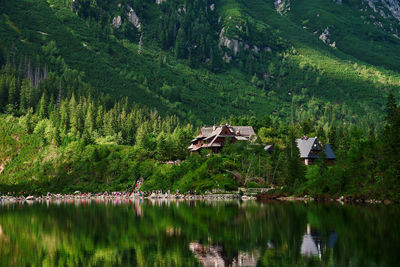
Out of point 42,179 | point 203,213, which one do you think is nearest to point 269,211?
point 203,213

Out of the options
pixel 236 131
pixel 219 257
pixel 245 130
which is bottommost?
pixel 236 131

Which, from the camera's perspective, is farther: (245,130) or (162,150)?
(245,130)

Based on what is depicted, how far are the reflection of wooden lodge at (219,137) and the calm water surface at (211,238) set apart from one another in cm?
6819

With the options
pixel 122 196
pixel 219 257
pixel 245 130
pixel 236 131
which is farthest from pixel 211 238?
pixel 245 130

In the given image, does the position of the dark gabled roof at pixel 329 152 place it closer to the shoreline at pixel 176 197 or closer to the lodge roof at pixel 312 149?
the lodge roof at pixel 312 149

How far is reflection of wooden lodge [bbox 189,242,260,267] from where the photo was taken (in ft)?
140

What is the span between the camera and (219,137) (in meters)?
149

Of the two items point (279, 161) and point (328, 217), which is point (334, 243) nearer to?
point (328, 217)

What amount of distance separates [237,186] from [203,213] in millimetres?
42955

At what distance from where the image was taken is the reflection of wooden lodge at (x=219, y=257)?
140 feet

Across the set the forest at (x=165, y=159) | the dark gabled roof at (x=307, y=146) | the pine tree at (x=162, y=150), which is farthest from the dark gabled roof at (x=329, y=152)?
the pine tree at (x=162, y=150)

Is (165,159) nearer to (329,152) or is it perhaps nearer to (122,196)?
(122,196)

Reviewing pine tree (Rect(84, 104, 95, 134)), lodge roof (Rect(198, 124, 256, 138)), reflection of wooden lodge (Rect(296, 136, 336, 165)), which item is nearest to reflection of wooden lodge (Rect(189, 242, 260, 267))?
reflection of wooden lodge (Rect(296, 136, 336, 165))

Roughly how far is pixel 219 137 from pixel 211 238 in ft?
309
